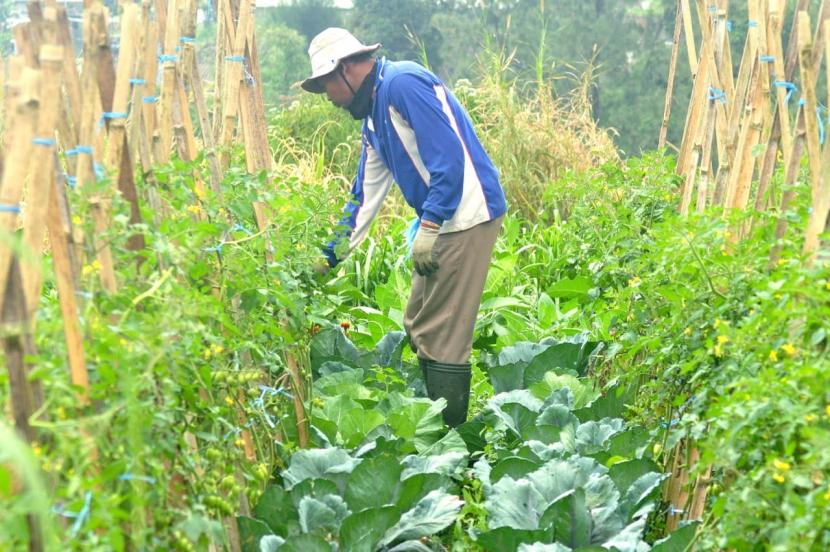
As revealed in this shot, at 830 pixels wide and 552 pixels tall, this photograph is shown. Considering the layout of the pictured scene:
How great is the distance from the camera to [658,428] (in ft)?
13.1

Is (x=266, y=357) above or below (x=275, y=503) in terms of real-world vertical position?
above

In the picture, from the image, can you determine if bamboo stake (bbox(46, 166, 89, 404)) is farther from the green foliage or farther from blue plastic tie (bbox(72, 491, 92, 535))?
the green foliage

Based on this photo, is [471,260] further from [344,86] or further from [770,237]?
[770,237]

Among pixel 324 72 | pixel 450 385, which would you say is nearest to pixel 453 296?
pixel 450 385

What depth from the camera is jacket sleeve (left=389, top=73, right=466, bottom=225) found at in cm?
474

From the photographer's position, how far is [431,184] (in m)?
4.80

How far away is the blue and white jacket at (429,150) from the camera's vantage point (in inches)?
187

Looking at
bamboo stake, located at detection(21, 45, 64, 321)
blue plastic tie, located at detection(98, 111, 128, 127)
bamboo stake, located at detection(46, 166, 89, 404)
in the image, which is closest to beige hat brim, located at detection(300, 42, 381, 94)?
blue plastic tie, located at detection(98, 111, 128, 127)

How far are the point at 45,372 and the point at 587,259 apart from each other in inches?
159

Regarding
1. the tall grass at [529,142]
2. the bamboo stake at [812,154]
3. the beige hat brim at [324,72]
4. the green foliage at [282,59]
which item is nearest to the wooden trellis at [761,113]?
the bamboo stake at [812,154]

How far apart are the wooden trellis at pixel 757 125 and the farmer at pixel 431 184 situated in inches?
37.7

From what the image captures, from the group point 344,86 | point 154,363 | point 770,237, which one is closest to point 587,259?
point 344,86

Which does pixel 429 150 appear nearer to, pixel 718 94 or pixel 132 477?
pixel 718 94

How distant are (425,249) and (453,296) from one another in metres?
0.30
